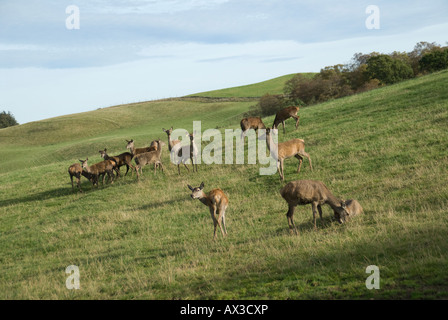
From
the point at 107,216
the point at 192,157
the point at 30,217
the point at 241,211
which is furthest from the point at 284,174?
the point at 30,217

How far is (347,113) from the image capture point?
99.2ft

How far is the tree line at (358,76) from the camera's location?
1997 inches

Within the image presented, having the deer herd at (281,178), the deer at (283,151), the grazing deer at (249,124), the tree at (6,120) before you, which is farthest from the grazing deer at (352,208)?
the tree at (6,120)

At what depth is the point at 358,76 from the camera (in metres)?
54.6

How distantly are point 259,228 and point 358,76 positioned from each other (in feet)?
154

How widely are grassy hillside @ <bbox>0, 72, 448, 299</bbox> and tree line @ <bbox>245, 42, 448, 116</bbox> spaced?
73.3ft

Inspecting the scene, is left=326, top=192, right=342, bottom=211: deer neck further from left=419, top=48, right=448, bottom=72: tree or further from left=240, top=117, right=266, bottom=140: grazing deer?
left=419, top=48, right=448, bottom=72: tree

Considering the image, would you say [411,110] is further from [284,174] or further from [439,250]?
[439,250]

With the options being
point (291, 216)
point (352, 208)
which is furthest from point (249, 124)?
point (291, 216)

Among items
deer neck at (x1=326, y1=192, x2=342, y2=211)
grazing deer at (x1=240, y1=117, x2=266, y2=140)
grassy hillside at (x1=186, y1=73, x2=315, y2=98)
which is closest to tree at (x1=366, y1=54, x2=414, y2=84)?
grazing deer at (x1=240, y1=117, x2=266, y2=140)

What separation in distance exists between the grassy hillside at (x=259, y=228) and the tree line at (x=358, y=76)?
22.3 metres

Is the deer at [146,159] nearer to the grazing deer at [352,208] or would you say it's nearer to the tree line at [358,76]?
the grazing deer at [352,208]

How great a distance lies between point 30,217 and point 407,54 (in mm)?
57513

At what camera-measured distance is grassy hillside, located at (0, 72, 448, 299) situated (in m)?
8.23
